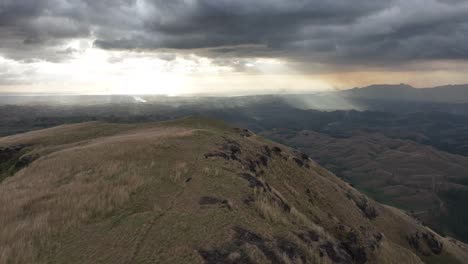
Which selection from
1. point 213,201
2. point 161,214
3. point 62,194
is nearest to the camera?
point 161,214

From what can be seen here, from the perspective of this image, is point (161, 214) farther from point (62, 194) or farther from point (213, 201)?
point (62, 194)

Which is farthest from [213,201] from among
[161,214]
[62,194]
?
[62,194]

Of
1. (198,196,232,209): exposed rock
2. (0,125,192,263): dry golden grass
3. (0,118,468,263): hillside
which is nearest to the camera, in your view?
(0,118,468,263): hillside

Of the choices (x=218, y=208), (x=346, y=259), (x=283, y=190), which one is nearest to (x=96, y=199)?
(x=218, y=208)

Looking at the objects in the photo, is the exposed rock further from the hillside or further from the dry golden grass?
the dry golden grass

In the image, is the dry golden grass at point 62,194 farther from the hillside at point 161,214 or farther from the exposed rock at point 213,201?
the exposed rock at point 213,201

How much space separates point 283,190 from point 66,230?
26919mm

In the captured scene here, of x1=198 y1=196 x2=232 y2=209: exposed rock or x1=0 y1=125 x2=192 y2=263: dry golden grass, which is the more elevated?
x1=0 y1=125 x2=192 y2=263: dry golden grass

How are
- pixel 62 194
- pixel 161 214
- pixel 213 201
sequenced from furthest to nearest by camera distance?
pixel 62 194 → pixel 213 201 → pixel 161 214

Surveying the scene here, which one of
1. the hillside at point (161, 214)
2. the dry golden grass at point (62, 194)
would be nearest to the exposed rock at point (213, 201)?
the hillside at point (161, 214)

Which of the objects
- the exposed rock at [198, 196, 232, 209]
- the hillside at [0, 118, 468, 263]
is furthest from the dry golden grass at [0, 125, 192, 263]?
the exposed rock at [198, 196, 232, 209]

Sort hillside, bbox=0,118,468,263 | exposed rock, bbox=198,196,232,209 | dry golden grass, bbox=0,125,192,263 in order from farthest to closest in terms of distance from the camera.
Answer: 1. exposed rock, bbox=198,196,232,209
2. dry golden grass, bbox=0,125,192,263
3. hillside, bbox=0,118,468,263

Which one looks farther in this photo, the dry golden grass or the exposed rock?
the exposed rock

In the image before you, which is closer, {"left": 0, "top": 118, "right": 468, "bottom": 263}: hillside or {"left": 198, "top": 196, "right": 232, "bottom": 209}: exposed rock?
{"left": 0, "top": 118, "right": 468, "bottom": 263}: hillside
